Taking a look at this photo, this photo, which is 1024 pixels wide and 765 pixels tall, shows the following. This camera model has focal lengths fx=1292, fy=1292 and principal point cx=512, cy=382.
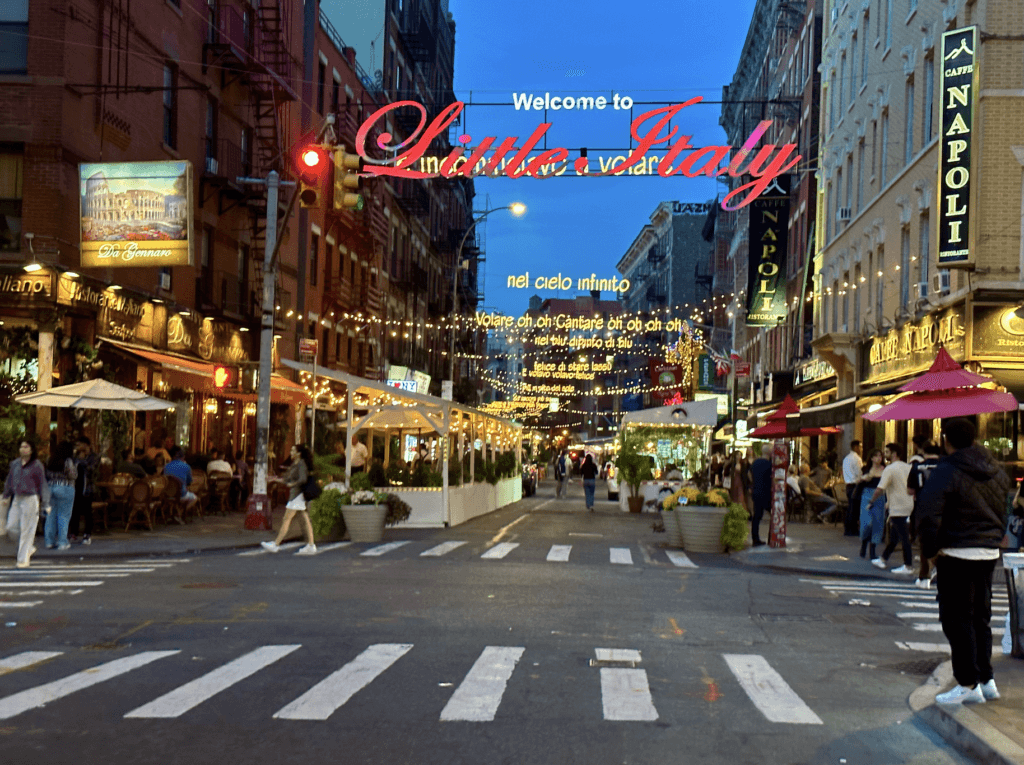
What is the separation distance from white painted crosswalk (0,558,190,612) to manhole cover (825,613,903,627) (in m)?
8.15

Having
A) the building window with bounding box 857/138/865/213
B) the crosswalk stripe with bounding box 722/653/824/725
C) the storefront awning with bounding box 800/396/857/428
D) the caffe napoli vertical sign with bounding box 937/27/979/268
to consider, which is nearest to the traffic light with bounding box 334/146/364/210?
the crosswalk stripe with bounding box 722/653/824/725

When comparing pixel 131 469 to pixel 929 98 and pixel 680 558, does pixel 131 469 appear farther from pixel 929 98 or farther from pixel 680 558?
pixel 929 98

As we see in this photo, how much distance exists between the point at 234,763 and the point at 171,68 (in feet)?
83.9

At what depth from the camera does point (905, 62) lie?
3161cm

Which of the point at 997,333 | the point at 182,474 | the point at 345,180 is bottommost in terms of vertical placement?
the point at 182,474

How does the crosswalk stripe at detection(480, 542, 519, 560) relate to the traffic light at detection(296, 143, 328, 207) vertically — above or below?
below

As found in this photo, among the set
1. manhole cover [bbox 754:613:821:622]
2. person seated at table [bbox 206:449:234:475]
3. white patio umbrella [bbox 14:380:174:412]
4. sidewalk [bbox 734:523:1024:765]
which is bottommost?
manhole cover [bbox 754:613:821:622]

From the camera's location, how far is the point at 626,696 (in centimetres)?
869

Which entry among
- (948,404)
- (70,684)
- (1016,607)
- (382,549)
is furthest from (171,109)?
(1016,607)

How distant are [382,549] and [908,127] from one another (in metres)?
18.3

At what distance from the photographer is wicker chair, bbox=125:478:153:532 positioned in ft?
76.1

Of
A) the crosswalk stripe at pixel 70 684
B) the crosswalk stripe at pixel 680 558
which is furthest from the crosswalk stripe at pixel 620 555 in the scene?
the crosswalk stripe at pixel 70 684

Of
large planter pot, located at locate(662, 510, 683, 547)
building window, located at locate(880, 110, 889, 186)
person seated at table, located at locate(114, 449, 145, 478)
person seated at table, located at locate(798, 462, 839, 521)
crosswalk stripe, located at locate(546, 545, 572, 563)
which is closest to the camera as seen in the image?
crosswalk stripe, located at locate(546, 545, 572, 563)

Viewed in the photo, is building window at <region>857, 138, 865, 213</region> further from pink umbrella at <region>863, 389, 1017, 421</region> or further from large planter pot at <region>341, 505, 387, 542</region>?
large planter pot at <region>341, 505, 387, 542</region>
